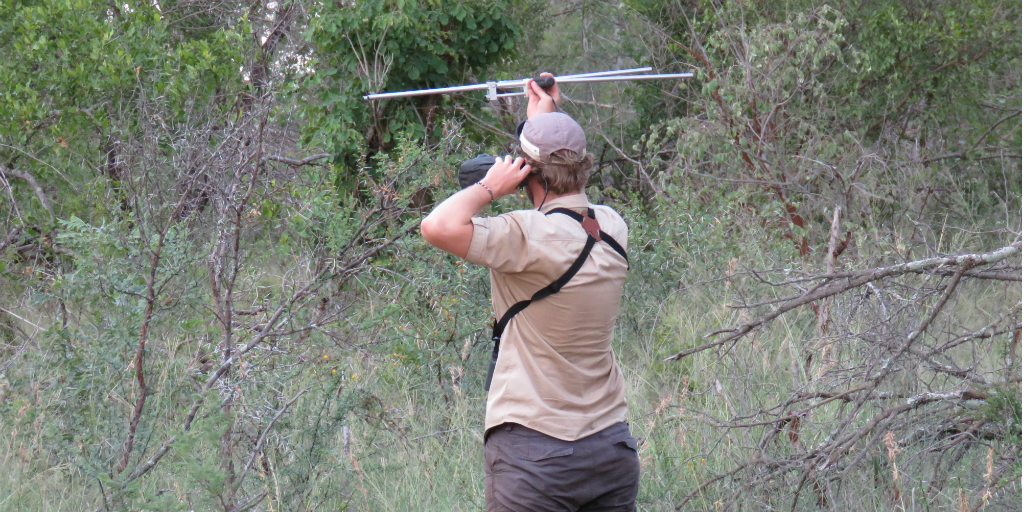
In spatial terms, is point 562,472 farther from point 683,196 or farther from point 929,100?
point 929,100

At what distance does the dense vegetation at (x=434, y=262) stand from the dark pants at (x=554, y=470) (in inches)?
32.6

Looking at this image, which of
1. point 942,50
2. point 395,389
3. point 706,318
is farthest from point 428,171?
point 942,50

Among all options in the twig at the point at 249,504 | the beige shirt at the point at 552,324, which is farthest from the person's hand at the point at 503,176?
the twig at the point at 249,504

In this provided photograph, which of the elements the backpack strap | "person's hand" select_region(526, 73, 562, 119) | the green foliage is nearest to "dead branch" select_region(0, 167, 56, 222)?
the green foliage

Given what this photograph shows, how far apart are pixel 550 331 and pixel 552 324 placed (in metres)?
0.02

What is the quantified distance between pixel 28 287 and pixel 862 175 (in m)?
6.43

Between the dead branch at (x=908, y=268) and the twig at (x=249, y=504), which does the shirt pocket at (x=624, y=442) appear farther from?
the twig at (x=249, y=504)

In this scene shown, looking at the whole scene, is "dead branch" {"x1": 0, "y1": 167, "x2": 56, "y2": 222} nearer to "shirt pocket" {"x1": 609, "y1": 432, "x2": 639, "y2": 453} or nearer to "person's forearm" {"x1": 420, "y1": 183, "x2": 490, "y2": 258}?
"person's forearm" {"x1": 420, "y1": 183, "x2": 490, "y2": 258}

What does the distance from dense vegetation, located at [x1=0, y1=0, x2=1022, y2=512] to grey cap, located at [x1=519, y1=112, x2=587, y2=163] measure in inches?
36.0

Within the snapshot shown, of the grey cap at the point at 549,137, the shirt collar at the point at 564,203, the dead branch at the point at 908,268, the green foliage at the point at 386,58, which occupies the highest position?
the green foliage at the point at 386,58

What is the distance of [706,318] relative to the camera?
19.1ft

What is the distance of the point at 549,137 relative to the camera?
7.89ft

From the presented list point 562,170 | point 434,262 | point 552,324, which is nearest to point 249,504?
point 552,324

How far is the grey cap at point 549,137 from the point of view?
241 cm
